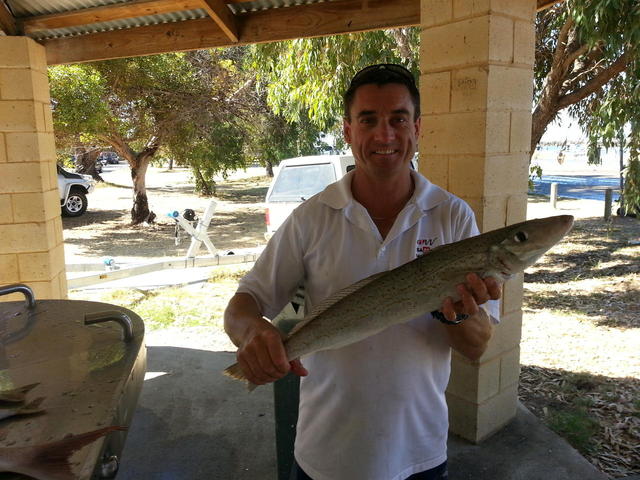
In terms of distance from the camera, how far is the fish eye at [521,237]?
1.77 meters

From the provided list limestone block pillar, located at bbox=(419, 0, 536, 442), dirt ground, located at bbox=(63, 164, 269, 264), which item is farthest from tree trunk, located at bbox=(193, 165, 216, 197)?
limestone block pillar, located at bbox=(419, 0, 536, 442)

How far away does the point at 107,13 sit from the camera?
5039 mm

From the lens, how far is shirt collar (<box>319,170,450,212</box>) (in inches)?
83.2

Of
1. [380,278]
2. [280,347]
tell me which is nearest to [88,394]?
[280,347]

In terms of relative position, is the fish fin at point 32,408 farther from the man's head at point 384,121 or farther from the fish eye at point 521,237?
the fish eye at point 521,237

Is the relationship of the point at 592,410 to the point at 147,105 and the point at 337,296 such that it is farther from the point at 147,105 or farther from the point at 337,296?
the point at 147,105

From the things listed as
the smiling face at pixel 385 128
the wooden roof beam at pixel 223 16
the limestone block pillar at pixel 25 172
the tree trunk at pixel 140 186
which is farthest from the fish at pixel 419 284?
the tree trunk at pixel 140 186

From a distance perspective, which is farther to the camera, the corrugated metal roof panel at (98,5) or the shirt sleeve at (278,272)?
the corrugated metal roof panel at (98,5)

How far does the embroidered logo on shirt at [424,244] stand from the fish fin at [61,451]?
1247mm

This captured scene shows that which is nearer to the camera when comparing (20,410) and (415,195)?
(20,410)

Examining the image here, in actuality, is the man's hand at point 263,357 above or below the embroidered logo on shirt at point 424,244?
below

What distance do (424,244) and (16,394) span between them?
1.57m

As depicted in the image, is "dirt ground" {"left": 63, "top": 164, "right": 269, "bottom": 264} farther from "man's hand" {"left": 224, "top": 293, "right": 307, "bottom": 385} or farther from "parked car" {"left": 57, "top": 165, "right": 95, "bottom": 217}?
"man's hand" {"left": 224, "top": 293, "right": 307, "bottom": 385}

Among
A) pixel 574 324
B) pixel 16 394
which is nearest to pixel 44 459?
pixel 16 394
